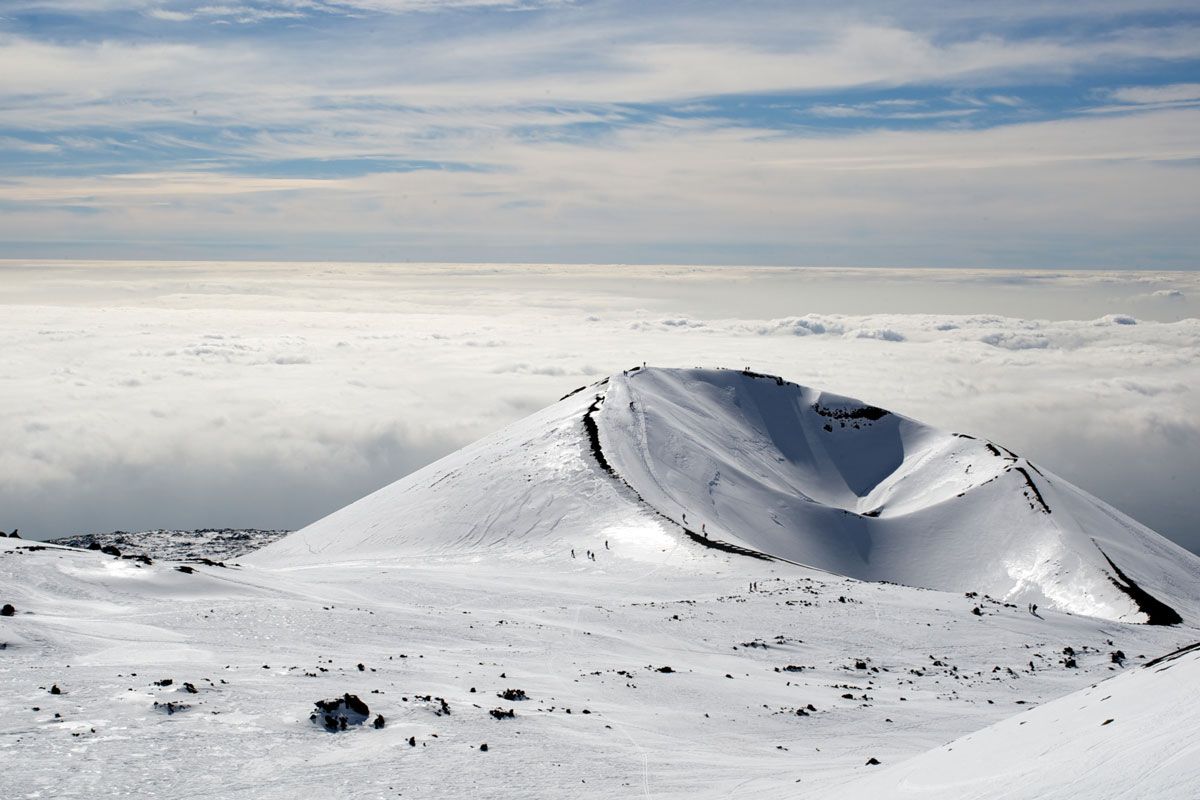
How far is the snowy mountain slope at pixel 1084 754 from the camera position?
9.22 meters

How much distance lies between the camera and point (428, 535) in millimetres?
67500

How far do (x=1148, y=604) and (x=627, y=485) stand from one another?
1504 inches

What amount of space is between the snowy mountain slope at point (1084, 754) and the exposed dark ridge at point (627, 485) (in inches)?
1577

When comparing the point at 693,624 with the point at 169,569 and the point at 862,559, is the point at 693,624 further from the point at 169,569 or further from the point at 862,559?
the point at 862,559

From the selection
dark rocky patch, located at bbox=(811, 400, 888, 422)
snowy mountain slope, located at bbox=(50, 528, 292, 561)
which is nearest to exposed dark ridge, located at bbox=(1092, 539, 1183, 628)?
dark rocky patch, located at bbox=(811, 400, 888, 422)

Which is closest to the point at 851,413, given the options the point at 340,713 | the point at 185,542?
the point at 340,713

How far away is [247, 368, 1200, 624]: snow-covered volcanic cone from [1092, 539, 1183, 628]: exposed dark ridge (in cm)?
25

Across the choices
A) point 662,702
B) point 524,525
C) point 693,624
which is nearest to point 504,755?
point 662,702

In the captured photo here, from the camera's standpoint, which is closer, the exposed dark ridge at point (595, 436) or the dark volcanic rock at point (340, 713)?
the dark volcanic rock at point (340, 713)

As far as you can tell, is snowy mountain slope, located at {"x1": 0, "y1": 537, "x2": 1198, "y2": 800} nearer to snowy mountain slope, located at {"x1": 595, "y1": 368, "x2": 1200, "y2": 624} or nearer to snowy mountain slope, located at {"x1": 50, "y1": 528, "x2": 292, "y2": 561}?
snowy mountain slope, located at {"x1": 595, "y1": 368, "x2": 1200, "y2": 624}

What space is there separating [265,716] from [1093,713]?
1506cm

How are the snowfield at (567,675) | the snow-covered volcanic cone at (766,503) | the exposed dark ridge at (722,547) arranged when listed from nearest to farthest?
the snowfield at (567,675)
the exposed dark ridge at (722,547)
the snow-covered volcanic cone at (766,503)

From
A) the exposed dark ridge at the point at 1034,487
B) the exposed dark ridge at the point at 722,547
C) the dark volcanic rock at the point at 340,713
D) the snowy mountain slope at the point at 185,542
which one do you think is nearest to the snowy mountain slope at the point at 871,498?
the exposed dark ridge at the point at 1034,487

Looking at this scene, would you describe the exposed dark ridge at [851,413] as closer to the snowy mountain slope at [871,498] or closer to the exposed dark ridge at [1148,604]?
the snowy mountain slope at [871,498]
